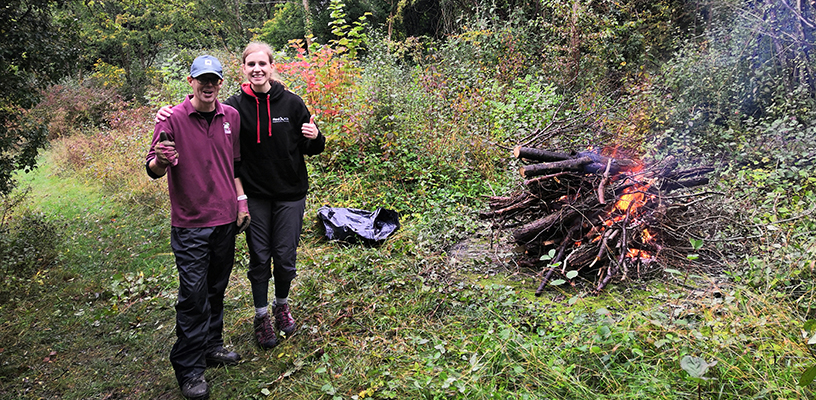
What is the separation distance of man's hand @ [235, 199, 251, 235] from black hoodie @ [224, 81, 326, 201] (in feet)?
0.38

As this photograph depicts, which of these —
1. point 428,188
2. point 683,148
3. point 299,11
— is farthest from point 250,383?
point 299,11

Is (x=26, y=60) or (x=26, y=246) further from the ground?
(x=26, y=60)

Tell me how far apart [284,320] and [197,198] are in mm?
1182

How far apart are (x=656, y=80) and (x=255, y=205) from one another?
8327 mm

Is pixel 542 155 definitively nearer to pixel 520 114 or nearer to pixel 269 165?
pixel 269 165

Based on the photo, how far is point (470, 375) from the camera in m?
2.45

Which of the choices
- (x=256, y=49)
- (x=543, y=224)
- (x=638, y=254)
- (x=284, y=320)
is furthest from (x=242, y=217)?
(x=638, y=254)

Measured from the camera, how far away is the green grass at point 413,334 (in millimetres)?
2289

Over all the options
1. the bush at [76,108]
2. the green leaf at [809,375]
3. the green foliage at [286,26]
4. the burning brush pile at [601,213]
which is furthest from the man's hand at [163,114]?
the green foliage at [286,26]

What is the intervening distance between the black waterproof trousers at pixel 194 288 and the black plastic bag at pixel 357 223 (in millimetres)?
2052

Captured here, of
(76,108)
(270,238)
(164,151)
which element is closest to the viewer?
(164,151)

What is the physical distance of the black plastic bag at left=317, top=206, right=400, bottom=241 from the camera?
485cm

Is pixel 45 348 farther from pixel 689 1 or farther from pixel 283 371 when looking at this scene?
pixel 689 1

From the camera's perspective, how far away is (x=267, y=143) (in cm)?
302
